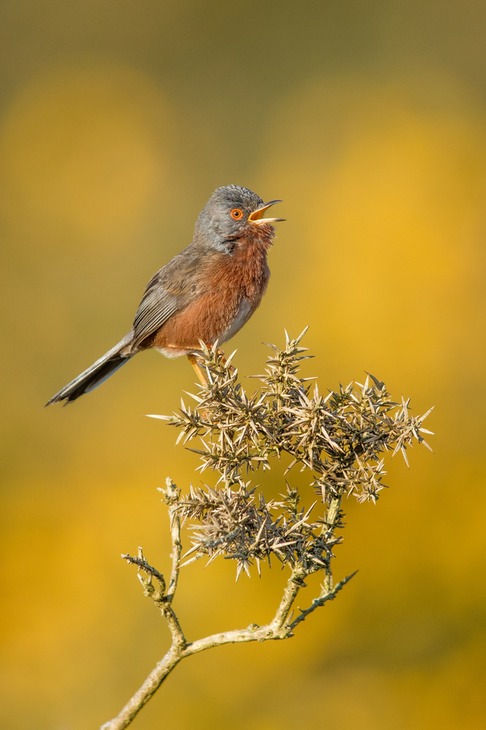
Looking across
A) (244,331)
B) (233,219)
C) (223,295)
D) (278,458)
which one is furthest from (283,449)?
(244,331)

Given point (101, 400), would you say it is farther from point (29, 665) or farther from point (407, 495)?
point (407, 495)

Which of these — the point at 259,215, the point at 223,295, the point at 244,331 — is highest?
the point at 244,331

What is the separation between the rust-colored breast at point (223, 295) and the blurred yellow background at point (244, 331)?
7.56 ft

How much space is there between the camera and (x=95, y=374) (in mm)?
5227

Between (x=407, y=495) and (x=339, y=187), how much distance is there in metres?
3.92

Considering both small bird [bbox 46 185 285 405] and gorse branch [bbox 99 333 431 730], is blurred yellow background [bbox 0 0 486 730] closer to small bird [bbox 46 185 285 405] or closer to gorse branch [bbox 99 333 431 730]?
small bird [bbox 46 185 285 405]

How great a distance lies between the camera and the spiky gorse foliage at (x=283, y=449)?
7.91 ft

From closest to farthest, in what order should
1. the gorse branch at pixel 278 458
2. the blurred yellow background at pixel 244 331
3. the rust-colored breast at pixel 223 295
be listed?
the gorse branch at pixel 278 458
the rust-colored breast at pixel 223 295
the blurred yellow background at pixel 244 331

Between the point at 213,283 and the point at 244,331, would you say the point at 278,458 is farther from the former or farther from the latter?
the point at 244,331

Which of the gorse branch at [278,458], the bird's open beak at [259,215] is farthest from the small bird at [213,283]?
the gorse branch at [278,458]

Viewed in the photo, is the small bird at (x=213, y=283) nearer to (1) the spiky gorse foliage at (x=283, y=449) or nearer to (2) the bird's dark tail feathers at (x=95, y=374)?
(2) the bird's dark tail feathers at (x=95, y=374)

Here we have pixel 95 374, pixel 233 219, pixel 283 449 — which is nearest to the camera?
pixel 283 449

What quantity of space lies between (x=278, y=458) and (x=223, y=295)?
230 centimetres

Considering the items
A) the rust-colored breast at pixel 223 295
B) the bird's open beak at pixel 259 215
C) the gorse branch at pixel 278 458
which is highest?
the bird's open beak at pixel 259 215
